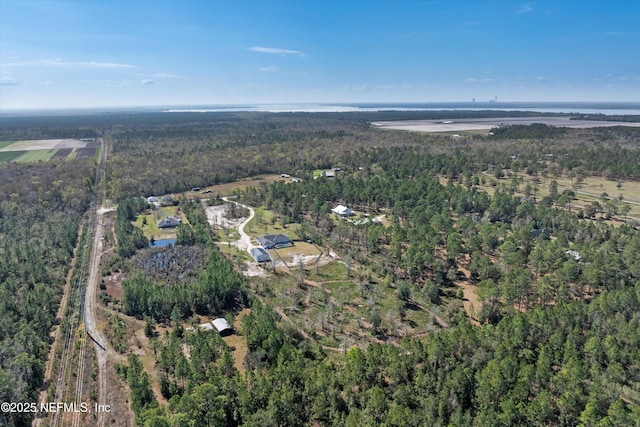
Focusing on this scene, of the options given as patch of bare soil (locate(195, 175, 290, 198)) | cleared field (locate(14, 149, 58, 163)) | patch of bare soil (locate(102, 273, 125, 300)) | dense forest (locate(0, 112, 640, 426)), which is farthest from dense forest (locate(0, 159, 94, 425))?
patch of bare soil (locate(195, 175, 290, 198))

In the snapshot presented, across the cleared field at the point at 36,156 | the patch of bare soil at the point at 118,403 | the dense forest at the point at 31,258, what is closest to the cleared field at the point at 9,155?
the cleared field at the point at 36,156

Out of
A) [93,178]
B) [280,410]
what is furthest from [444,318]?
[93,178]

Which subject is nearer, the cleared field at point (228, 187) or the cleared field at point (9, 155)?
the cleared field at point (228, 187)

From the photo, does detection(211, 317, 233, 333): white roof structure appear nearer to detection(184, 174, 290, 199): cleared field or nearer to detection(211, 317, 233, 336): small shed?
detection(211, 317, 233, 336): small shed

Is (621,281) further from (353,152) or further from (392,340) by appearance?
(353,152)

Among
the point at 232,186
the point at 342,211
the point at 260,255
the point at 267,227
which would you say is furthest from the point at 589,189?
the point at 232,186

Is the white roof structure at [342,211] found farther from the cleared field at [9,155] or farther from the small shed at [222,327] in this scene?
the cleared field at [9,155]
